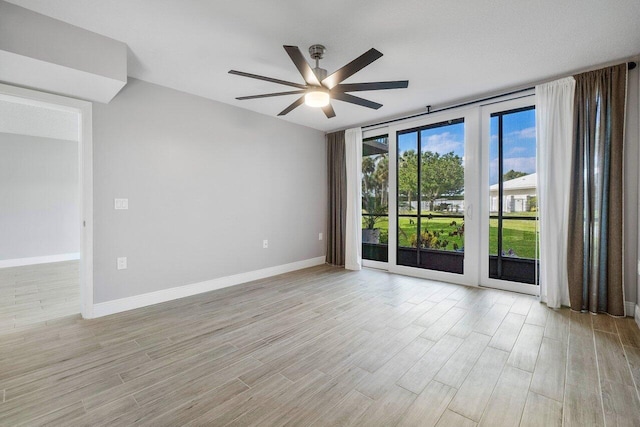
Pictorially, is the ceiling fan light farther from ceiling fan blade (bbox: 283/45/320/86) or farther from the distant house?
the distant house

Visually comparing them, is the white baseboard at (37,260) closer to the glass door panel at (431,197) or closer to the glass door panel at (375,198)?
the glass door panel at (375,198)

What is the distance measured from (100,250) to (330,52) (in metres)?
3.08

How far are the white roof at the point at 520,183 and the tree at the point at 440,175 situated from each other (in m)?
0.48

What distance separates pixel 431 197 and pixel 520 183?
112 cm

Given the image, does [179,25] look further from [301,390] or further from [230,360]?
[301,390]

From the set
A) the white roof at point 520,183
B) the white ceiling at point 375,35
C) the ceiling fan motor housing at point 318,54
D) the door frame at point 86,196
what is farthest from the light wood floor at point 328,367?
the white ceiling at point 375,35

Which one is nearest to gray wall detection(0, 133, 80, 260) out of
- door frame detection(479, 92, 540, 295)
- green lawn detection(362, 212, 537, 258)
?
green lawn detection(362, 212, 537, 258)

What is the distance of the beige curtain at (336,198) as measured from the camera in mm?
5137

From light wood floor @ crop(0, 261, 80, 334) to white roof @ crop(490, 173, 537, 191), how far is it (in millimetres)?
5300

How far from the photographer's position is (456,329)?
2.57m

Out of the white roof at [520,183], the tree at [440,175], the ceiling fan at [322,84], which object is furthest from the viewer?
the tree at [440,175]

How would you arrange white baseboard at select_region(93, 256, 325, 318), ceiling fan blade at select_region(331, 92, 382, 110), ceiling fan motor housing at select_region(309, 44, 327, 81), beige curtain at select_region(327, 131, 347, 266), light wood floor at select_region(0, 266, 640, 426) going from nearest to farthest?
light wood floor at select_region(0, 266, 640, 426) → ceiling fan motor housing at select_region(309, 44, 327, 81) → ceiling fan blade at select_region(331, 92, 382, 110) → white baseboard at select_region(93, 256, 325, 318) → beige curtain at select_region(327, 131, 347, 266)

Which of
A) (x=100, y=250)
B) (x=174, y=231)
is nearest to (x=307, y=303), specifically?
(x=174, y=231)

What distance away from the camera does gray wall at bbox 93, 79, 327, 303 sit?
302 cm
